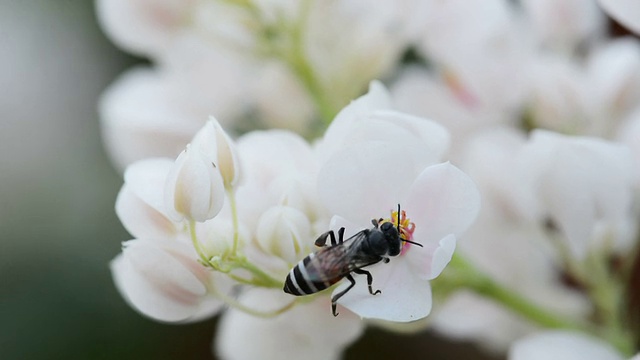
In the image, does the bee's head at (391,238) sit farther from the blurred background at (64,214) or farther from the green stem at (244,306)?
the blurred background at (64,214)

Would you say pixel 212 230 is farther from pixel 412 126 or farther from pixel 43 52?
pixel 43 52

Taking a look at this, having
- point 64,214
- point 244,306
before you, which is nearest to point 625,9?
point 244,306

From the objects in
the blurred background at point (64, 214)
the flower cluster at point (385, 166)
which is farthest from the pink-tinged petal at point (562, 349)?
the blurred background at point (64, 214)

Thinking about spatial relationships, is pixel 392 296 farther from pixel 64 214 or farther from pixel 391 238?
pixel 64 214

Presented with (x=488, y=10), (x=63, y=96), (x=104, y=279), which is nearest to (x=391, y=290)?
(x=488, y=10)

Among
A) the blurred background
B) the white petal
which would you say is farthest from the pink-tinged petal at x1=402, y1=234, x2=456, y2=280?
the blurred background

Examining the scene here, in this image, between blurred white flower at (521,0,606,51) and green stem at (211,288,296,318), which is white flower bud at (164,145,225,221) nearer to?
green stem at (211,288,296,318)
